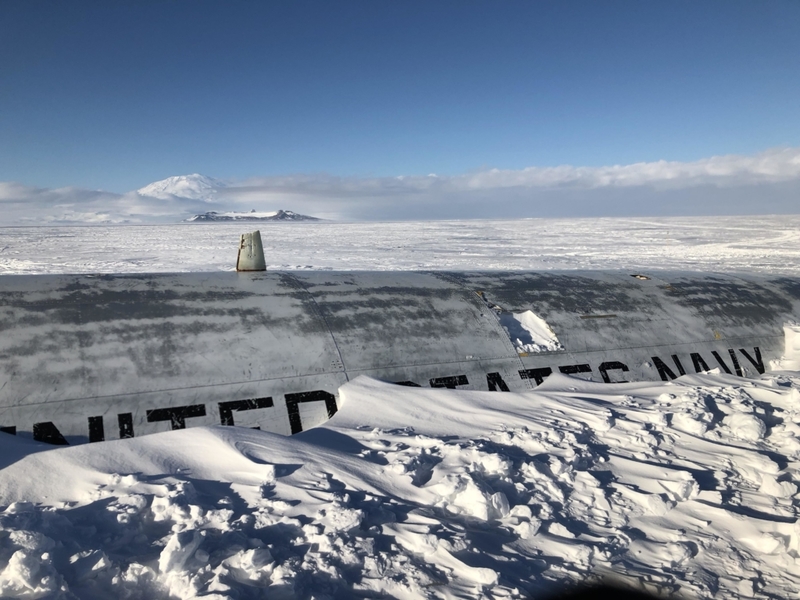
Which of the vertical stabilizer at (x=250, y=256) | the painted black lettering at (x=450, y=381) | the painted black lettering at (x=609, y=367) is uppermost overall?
the vertical stabilizer at (x=250, y=256)

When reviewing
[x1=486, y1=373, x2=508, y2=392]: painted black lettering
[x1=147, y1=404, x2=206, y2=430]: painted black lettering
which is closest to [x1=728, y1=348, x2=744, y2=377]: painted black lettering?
[x1=486, y1=373, x2=508, y2=392]: painted black lettering

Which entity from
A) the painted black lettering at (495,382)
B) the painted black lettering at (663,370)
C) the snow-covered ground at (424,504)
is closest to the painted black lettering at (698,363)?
the painted black lettering at (663,370)

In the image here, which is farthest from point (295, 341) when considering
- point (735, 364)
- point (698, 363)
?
point (735, 364)

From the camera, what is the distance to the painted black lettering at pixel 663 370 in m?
7.11

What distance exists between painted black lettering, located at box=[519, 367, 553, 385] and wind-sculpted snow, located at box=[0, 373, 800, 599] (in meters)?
1.02

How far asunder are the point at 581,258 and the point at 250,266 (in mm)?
25133

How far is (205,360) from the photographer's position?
5332 millimetres

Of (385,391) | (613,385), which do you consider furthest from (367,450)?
(613,385)

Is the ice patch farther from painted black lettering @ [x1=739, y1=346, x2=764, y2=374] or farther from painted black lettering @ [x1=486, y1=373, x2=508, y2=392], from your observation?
painted black lettering @ [x1=739, y1=346, x2=764, y2=374]

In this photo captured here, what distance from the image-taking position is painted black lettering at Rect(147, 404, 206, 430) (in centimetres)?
480

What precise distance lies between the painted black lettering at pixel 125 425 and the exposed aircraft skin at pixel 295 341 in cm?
1

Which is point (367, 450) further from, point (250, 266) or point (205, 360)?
point (250, 266)

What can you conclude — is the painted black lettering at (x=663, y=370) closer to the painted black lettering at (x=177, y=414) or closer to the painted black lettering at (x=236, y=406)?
the painted black lettering at (x=236, y=406)

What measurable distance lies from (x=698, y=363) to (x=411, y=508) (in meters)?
5.69
